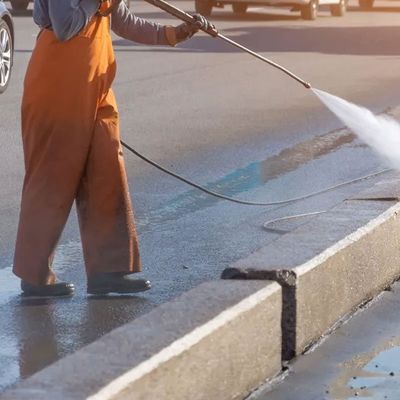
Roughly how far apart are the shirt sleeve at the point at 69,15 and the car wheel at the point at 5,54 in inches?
358

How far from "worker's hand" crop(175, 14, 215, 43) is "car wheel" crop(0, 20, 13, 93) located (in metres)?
8.69

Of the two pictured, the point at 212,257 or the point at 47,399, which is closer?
the point at 47,399

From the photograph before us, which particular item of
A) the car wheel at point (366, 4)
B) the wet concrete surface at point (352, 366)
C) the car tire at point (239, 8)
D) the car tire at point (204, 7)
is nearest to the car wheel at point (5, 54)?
the wet concrete surface at point (352, 366)

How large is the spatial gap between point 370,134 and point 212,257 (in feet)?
3.84

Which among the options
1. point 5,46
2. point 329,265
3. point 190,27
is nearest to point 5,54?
point 5,46

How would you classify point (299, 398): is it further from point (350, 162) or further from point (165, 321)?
point (350, 162)

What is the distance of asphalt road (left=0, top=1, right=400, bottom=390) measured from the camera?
6.58 m

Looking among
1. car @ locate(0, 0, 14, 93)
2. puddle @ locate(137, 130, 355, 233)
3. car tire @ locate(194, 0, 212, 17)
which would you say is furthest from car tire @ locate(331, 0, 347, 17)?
puddle @ locate(137, 130, 355, 233)

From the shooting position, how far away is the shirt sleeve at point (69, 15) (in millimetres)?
6264

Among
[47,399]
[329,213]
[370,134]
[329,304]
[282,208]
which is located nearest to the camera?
[47,399]

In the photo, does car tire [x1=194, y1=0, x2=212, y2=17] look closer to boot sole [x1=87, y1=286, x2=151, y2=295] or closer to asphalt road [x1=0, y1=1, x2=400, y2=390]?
asphalt road [x1=0, y1=1, x2=400, y2=390]

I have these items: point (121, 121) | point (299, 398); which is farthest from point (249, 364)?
point (121, 121)

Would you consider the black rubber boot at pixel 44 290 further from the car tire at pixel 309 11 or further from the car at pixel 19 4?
the car tire at pixel 309 11

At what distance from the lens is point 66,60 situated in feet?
21.1
